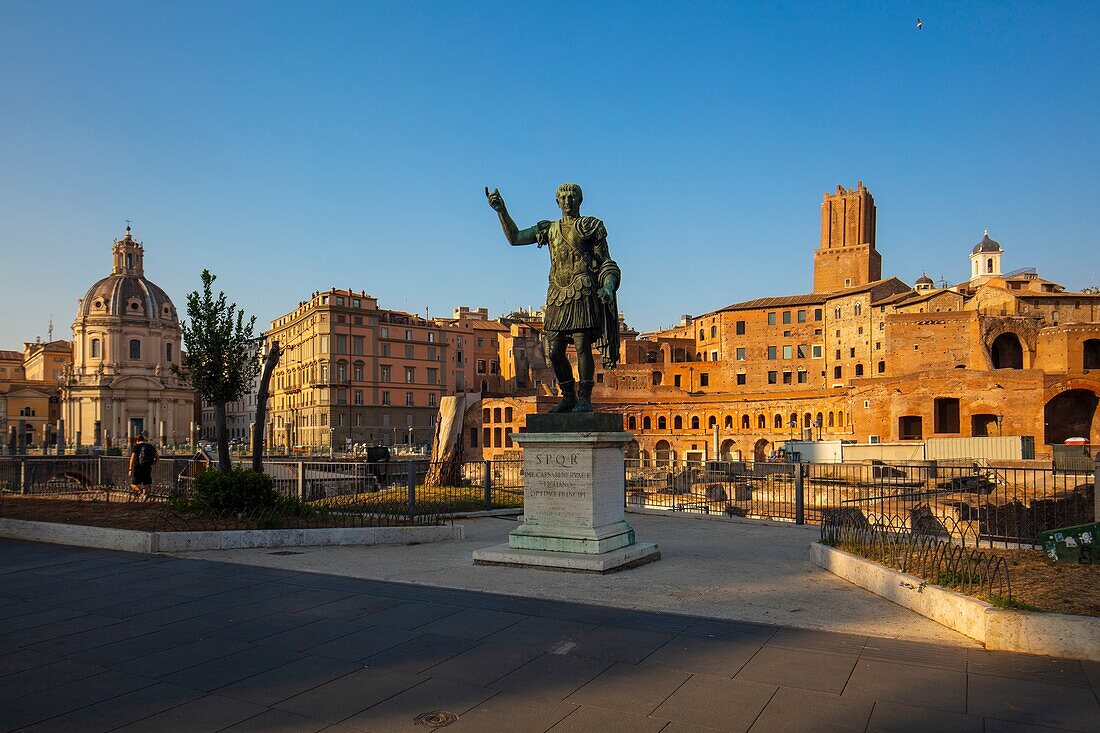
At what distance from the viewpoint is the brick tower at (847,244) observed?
9350cm

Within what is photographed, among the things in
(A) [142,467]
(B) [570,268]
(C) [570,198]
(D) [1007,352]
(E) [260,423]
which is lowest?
(A) [142,467]

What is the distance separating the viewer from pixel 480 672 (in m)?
4.89

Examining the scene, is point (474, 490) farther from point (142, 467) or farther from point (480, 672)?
point (480, 672)

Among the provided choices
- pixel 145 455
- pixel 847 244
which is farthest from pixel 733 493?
pixel 847 244

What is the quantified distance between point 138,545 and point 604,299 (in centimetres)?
700

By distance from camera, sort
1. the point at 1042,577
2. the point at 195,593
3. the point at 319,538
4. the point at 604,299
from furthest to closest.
Result: the point at 319,538 < the point at 604,299 < the point at 195,593 < the point at 1042,577

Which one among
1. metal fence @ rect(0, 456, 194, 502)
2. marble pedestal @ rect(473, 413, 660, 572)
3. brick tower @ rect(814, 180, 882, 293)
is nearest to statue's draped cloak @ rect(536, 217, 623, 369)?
marble pedestal @ rect(473, 413, 660, 572)

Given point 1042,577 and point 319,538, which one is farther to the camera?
point 319,538

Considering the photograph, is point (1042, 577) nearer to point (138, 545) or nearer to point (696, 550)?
point (696, 550)

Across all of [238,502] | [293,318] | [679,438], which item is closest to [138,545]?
[238,502]

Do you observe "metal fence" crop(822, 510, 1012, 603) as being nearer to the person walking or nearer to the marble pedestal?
the marble pedestal

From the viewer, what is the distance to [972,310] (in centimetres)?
6369

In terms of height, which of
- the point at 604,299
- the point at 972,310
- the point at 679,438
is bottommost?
the point at 679,438

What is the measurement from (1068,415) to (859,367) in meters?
19.6
